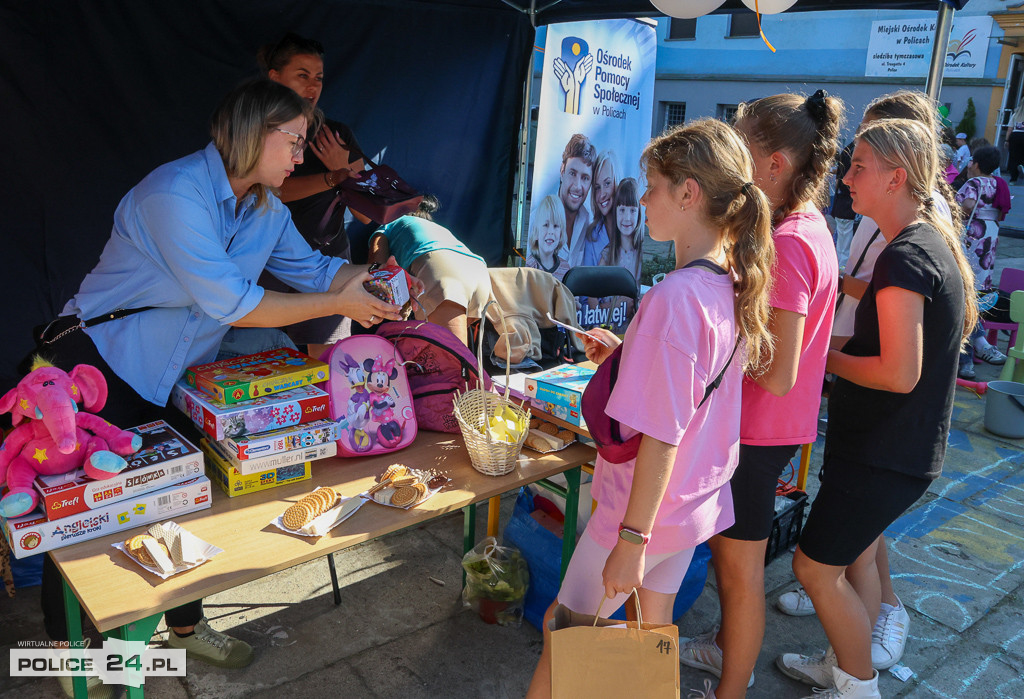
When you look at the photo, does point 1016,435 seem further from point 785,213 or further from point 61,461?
point 61,461

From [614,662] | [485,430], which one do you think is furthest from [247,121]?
[614,662]

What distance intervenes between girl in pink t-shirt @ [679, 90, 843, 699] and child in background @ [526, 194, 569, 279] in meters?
3.31

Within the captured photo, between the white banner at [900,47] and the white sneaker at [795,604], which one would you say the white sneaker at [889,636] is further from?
the white banner at [900,47]

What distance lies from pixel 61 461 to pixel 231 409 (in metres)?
0.38

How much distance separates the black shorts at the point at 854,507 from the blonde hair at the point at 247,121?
1.76 metres

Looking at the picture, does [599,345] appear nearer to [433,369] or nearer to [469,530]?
[433,369]

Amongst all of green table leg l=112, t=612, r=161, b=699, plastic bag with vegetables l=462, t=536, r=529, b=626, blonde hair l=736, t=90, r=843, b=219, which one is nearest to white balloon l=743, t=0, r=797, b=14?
blonde hair l=736, t=90, r=843, b=219

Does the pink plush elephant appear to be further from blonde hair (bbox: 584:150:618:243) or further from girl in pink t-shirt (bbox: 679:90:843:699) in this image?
blonde hair (bbox: 584:150:618:243)

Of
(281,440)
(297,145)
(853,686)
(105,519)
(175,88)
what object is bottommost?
(853,686)

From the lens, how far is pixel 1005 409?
183 inches

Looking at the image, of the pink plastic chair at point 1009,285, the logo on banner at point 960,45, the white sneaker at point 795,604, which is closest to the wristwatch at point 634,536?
the white sneaker at point 795,604

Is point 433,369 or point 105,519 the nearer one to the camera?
point 105,519

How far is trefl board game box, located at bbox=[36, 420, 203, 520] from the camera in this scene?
1.68 meters

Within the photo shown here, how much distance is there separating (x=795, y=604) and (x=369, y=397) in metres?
1.80
